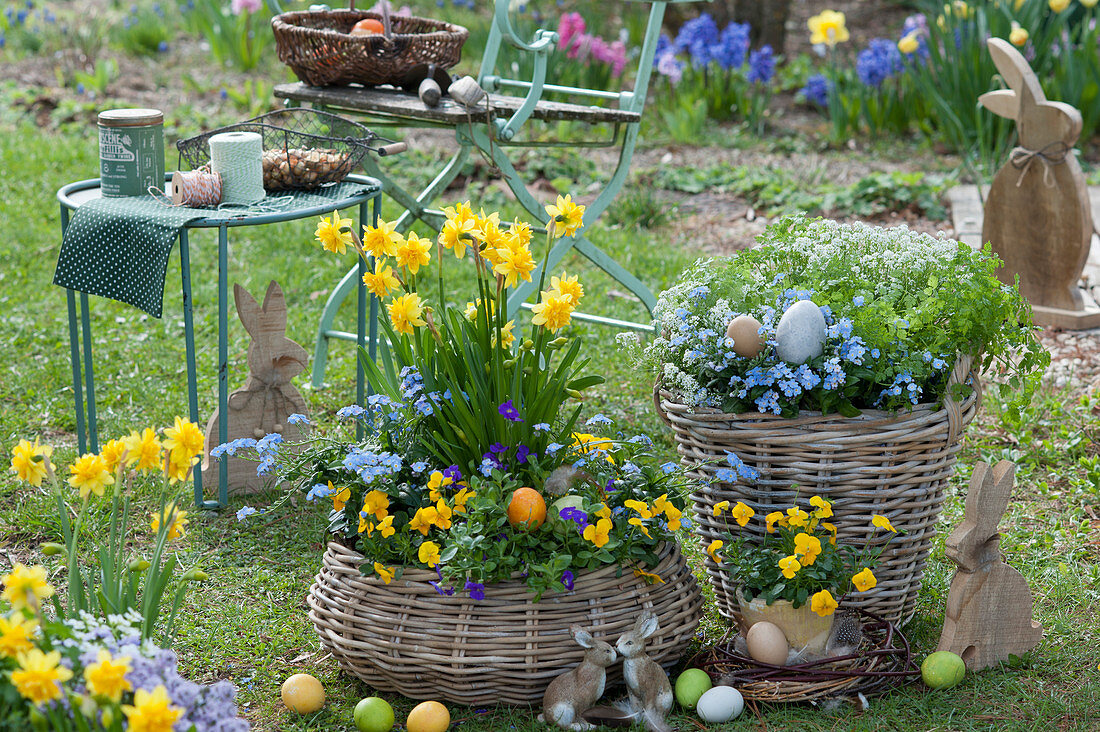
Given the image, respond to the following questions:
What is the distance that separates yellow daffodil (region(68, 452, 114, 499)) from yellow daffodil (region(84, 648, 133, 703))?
0.40m

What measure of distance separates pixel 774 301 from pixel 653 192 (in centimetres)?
327

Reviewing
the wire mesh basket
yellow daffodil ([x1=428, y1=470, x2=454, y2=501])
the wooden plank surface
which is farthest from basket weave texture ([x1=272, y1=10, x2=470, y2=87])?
yellow daffodil ([x1=428, y1=470, x2=454, y2=501])

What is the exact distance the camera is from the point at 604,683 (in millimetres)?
1919

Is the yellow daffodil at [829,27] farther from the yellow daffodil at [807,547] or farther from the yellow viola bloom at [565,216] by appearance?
the yellow daffodil at [807,547]

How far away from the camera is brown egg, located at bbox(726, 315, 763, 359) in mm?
2068

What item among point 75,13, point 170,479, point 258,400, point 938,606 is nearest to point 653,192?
point 258,400

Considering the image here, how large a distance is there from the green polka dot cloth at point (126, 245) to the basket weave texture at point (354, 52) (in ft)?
2.35

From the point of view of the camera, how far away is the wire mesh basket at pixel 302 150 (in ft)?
9.20

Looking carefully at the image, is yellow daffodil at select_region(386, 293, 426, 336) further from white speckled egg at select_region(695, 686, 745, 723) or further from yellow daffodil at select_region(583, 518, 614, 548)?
white speckled egg at select_region(695, 686, 745, 723)

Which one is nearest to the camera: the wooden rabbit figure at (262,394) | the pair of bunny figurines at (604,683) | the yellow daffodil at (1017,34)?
the pair of bunny figurines at (604,683)

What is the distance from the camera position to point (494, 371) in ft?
6.75

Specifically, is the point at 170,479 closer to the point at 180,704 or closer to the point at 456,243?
the point at 180,704

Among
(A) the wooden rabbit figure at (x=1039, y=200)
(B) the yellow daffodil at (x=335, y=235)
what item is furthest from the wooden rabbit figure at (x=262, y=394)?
(A) the wooden rabbit figure at (x=1039, y=200)

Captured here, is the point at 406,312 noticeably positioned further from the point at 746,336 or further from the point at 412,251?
the point at 746,336
